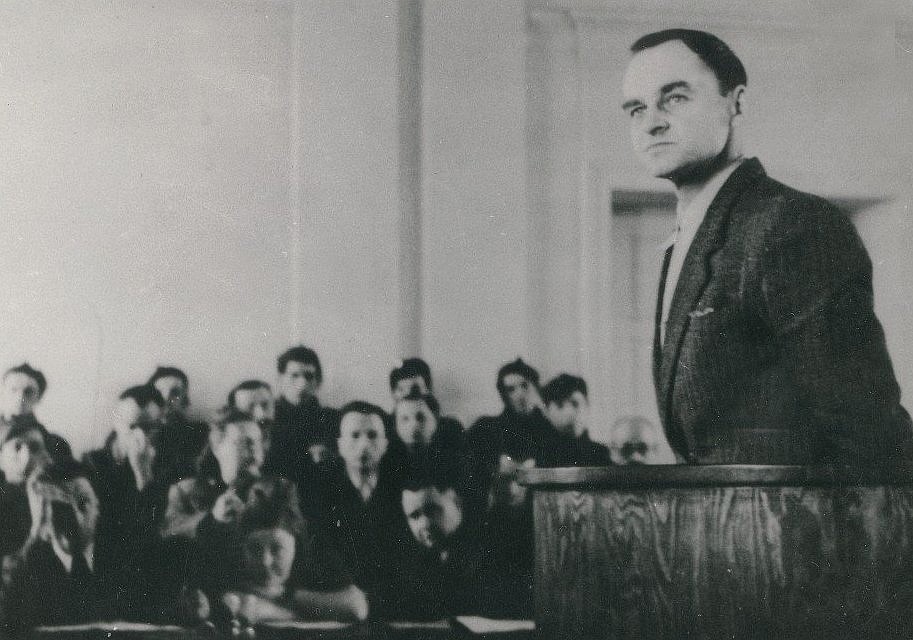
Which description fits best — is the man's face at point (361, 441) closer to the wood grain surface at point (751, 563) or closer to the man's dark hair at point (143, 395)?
the man's dark hair at point (143, 395)

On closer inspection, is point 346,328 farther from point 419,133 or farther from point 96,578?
point 96,578

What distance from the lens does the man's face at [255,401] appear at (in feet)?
12.3

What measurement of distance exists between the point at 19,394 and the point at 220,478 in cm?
75

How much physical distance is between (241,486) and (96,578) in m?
0.57

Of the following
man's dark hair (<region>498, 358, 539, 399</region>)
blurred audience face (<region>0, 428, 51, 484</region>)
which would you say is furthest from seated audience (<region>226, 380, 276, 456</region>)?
man's dark hair (<region>498, 358, 539, 399</region>)

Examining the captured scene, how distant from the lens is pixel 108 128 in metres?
3.78

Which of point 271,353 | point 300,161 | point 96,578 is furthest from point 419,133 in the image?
point 96,578

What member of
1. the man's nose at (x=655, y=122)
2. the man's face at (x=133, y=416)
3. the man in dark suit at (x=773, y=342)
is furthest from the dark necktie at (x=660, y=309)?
the man's face at (x=133, y=416)

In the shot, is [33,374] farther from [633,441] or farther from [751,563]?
[751,563]

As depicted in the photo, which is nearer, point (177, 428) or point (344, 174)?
point (177, 428)

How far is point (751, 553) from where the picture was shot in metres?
1.40

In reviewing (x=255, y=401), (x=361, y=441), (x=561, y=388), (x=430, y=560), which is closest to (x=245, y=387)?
(x=255, y=401)

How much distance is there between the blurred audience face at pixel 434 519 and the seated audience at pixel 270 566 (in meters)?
0.30

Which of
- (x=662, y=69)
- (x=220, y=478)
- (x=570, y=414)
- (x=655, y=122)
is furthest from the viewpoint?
(x=570, y=414)
